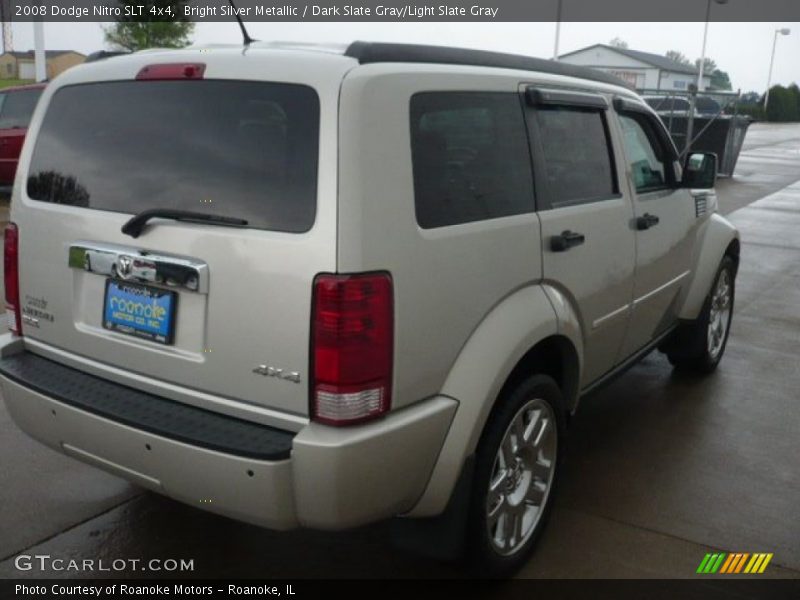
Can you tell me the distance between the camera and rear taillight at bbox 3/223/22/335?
10.2 ft

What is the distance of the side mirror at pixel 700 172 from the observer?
4.46 meters

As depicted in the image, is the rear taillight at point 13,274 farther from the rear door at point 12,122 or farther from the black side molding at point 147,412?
the rear door at point 12,122

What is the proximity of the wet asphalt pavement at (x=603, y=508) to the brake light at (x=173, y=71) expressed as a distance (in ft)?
5.81

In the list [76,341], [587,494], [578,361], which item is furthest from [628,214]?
[76,341]

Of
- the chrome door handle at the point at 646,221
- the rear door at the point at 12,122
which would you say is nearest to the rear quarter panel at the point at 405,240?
the chrome door handle at the point at 646,221

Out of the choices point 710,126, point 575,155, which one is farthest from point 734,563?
point 710,126

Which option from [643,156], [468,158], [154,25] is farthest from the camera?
[154,25]

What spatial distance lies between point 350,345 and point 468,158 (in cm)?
84

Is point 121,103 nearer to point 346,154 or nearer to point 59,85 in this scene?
point 59,85

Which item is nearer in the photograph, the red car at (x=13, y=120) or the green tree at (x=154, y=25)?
the red car at (x=13, y=120)

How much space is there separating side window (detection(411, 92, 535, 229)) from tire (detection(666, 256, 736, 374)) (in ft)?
8.02

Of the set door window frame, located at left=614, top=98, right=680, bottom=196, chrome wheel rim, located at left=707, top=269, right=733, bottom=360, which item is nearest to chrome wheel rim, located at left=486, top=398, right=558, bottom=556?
door window frame, located at left=614, top=98, right=680, bottom=196

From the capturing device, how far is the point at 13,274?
314 cm

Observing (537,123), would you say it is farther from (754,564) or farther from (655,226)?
(754,564)
